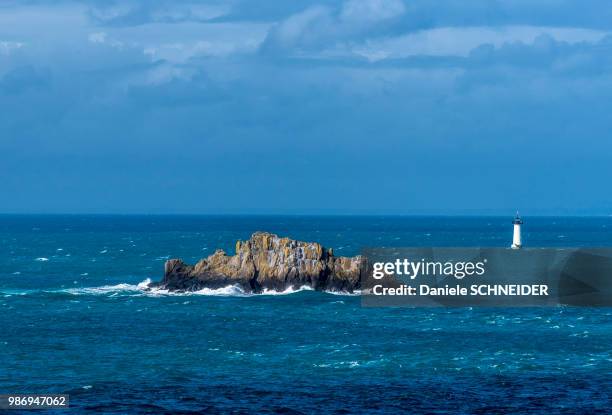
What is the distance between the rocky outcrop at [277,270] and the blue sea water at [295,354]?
2590 mm

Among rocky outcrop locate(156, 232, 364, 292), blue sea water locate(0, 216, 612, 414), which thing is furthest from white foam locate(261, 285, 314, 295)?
blue sea water locate(0, 216, 612, 414)

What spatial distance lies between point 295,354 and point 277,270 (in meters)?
34.2

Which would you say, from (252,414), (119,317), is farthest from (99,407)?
(119,317)

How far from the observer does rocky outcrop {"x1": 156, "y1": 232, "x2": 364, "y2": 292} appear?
98.5m

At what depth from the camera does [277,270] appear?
3915 inches

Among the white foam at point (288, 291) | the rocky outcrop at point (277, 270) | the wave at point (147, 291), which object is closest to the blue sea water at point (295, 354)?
the wave at point (147, 291)

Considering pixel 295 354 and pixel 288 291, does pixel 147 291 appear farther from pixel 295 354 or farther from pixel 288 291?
pixel 295 354

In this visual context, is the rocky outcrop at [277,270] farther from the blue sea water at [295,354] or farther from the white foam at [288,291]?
the blue sea water at [295,354]

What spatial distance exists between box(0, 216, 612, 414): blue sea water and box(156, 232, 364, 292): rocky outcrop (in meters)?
2.59

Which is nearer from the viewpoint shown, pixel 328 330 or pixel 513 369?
pixel 513 369

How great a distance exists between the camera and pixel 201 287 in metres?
99.8

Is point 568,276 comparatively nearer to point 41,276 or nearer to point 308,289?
point 308,289

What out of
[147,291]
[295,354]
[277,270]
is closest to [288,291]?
[277,270]

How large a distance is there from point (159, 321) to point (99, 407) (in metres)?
31.0
